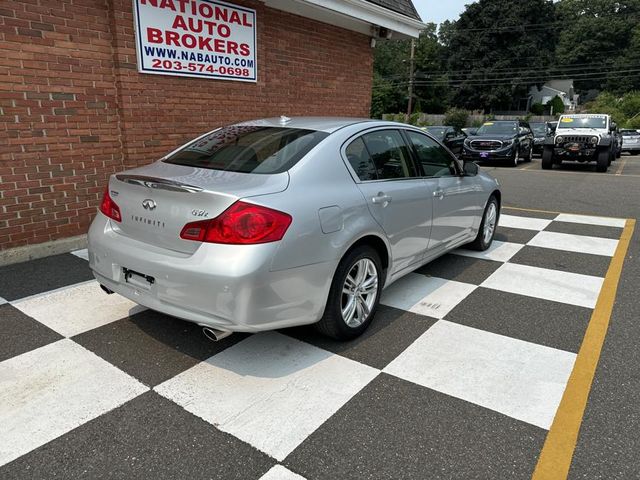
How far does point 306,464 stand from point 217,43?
5.89 meters

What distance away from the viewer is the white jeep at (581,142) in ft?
49.2

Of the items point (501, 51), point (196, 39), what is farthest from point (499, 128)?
point (501, 51)

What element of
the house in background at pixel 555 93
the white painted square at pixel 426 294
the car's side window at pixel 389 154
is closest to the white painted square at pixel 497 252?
Answer: the white painted square at pixel 426 294

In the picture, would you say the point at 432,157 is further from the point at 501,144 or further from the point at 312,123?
the point at 501,144

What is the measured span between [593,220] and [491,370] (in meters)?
5.81

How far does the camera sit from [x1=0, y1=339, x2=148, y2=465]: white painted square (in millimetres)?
2373

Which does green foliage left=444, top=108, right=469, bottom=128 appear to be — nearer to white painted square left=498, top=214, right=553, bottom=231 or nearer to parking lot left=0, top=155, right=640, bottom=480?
white painted square left=498, top=214, right=553, bottom=231

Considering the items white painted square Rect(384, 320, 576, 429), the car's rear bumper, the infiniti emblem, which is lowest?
white painted square Rect(384, 320, 576, 429)

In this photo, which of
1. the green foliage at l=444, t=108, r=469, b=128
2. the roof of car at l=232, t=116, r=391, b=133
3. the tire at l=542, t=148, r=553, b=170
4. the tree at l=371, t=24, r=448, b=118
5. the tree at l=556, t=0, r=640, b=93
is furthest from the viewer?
the tree at l=556, t=0, r=640, b=93

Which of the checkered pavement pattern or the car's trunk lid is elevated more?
the car's trunk lid

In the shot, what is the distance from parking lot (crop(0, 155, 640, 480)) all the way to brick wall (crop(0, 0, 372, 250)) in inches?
42.7

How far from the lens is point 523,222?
740cm

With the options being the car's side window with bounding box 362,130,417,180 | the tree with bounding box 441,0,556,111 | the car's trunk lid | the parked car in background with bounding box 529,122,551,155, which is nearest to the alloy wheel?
the car's side window with bounding box 362,130,417,180

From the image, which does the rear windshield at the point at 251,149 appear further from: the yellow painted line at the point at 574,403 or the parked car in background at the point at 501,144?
the parked car in background at the point at 501,144
